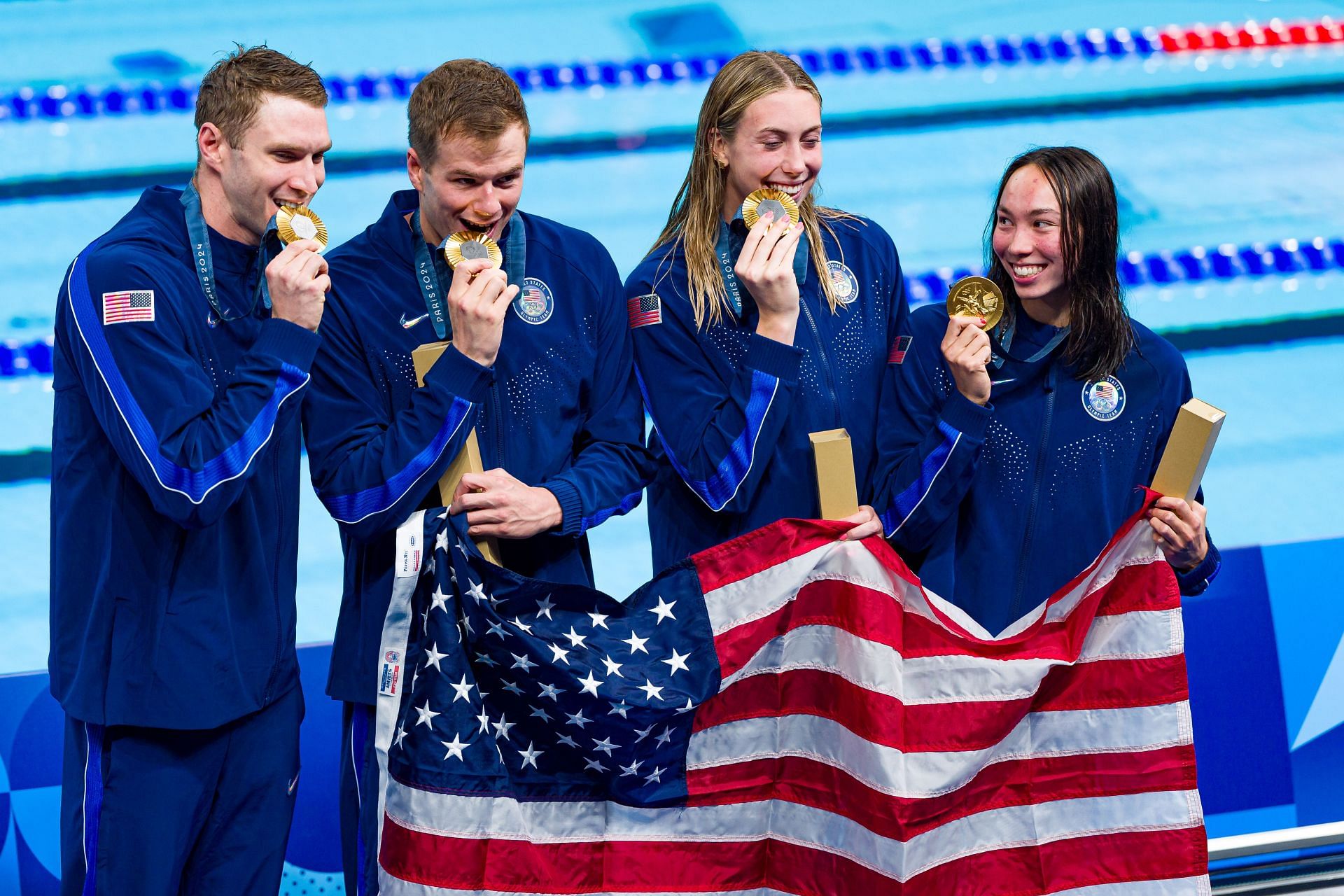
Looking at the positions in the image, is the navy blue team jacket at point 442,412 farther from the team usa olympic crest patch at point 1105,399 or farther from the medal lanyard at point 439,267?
the team usa olympic crest patch at point 1105,399

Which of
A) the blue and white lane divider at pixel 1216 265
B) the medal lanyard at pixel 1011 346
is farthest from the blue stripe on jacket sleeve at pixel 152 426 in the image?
the blue and white lane divider at pixel 1216 265

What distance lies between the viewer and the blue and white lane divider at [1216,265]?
17.3 ft

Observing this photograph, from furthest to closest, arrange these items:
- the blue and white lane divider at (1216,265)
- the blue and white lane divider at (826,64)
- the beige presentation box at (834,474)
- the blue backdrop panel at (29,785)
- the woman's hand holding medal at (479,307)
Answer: the blue and white lane divider at (826,64)
the blue and white lane divider at (1216,265)
the blue backdrop panel at (29,785)
the beige presentation box at (834,474)
the woman's hand holding medal at (479,307)

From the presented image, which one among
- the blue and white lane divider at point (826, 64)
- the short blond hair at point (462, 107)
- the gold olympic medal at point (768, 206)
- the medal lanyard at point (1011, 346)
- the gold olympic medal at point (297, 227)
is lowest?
the medal lanyard at point (1011, 346)

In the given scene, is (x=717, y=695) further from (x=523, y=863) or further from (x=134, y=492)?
(x=134, y=492)

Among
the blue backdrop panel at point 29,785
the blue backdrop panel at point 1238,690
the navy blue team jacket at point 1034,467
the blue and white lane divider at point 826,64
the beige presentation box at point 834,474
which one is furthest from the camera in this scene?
the blue and white lane divider at point 826,64

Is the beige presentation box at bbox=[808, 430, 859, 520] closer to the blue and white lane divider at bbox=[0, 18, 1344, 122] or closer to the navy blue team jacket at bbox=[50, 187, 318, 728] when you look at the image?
the navy blue team jacket at bbox=[50, 187, 318, 728]

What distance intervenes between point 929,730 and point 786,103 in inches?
45.0

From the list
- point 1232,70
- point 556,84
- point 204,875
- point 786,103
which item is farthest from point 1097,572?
point 1232,70

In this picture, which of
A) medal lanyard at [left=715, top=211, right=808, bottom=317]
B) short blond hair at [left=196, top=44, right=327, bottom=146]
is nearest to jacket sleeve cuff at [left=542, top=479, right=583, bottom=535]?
medal lanyard at [left=715, top=211, right=808, bottom=317]

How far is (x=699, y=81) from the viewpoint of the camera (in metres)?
6.42

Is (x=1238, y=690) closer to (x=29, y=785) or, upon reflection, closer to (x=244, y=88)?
(x=244, y=88)

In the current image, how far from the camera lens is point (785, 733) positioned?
2369 millimetres

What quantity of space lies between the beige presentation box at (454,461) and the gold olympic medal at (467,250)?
0.14 m
